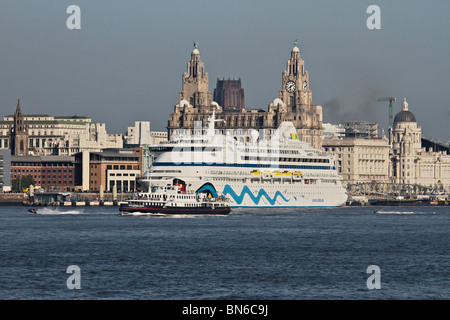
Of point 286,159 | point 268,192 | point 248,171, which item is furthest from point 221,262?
point 286,159

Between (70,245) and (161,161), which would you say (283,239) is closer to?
(70,245)

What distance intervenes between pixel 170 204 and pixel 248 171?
114 ft

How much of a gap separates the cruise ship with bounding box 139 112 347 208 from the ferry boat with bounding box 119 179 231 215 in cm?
1194

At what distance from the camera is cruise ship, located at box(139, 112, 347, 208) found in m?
134

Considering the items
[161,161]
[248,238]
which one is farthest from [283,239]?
[161,161]

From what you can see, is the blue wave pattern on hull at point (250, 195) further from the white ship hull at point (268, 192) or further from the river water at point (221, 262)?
the river water at point (221, 262)

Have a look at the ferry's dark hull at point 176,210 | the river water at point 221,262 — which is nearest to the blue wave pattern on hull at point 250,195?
the ferry's dark hull at point 176,210

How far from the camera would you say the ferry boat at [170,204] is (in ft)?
367

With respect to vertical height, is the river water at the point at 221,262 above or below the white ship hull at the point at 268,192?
below

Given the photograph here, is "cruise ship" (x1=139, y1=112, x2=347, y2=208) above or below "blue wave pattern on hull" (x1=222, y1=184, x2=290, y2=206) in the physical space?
above

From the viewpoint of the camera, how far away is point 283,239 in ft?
253

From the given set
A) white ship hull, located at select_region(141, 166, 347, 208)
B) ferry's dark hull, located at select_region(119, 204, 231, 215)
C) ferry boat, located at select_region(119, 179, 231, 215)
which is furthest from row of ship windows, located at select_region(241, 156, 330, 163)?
ferry boat, located at select_region(119, 179, 231, 215)

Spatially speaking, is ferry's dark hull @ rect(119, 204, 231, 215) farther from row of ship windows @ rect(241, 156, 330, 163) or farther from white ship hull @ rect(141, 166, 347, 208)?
row of ship windows @ rect(241, 156, 330, 163)

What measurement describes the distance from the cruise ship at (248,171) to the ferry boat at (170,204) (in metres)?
11.9
